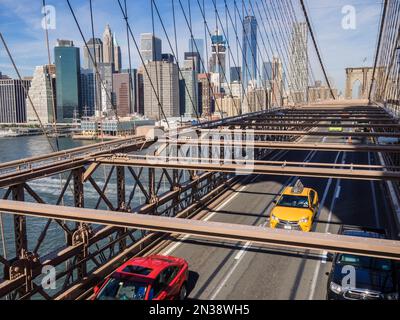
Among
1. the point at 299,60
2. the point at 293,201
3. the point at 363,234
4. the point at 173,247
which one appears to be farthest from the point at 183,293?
the point at 299,60

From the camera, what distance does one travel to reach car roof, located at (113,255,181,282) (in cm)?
976

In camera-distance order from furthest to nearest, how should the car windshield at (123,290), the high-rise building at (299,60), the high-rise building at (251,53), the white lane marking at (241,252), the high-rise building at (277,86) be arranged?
the high-rise building at (299,60) < the high-rise building at (277,86) < the high-rise building at (251,53) < the white lane marking at (241,252) < the car windshield at (123,290)

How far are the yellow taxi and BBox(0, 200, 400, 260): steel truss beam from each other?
38.1 ft

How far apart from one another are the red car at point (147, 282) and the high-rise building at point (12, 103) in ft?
448

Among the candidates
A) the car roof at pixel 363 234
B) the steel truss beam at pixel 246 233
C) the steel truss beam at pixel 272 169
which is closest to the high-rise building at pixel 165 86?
the steel truss beam at pixel 272 169

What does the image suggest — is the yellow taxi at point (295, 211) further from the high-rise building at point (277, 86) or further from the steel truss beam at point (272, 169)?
the high-rise building at point (277, 86)

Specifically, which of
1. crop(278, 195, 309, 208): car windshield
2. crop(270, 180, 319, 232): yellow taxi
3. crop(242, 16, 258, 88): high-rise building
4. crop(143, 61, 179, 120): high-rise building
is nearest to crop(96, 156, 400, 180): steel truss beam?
crop(270, 180, 319, 232): yellow taxi

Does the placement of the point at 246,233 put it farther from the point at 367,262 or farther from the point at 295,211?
the point at 295,211

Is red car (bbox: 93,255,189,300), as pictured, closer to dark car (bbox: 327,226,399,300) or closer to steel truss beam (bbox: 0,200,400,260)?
dark car (bbox: 327,226,399,300)

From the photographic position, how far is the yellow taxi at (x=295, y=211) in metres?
15.8

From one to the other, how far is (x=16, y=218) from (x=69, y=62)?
70.2 m
